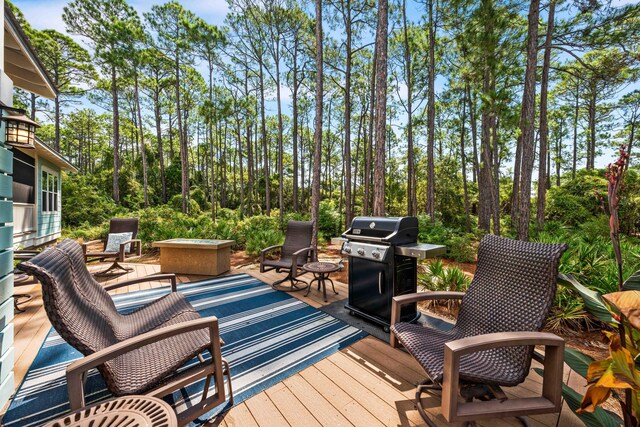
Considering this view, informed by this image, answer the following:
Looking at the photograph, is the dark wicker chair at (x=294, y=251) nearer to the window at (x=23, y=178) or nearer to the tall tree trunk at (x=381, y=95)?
the tall tree trunk at (x=381, y=95)

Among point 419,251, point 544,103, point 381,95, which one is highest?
point 544,103

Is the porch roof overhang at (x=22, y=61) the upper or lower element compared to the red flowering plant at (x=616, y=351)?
upper

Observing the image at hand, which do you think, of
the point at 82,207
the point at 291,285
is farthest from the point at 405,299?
the point at 82,207

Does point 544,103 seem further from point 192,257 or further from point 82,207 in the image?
point 82,207

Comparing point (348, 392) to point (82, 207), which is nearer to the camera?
point (348, 392)

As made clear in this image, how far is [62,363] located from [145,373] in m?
1.56

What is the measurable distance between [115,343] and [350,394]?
1.59 meters

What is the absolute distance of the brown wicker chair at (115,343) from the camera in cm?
127

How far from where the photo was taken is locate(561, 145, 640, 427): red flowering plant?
35.5 inches

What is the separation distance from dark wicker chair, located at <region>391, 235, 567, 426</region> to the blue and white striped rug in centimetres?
95

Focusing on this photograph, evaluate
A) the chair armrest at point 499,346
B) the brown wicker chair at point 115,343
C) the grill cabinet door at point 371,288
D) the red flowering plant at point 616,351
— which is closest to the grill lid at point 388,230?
the grill cabinet door at point 371,288

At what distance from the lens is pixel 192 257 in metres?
4.98

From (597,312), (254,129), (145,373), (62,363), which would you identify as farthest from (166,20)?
(597,312)

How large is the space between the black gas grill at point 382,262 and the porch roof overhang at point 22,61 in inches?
159
